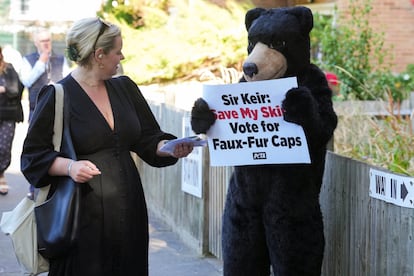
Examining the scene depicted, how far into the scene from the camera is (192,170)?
7789 mm

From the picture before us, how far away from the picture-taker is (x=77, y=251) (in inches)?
167

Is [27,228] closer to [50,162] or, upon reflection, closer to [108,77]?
[50,162]

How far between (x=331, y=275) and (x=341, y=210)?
0.50m

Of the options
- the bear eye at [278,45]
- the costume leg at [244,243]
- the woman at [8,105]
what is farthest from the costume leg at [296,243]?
the woman at [8,105]

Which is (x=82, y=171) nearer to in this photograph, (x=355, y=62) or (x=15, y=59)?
(x=355, y=62)

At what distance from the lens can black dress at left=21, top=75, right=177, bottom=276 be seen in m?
4.25

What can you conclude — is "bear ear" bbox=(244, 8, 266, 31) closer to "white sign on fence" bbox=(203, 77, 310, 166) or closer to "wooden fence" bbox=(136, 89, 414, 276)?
"white sign on fence" bbox=(203, 77, 310, 166)

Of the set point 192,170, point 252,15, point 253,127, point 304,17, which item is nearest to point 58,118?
point 253,127

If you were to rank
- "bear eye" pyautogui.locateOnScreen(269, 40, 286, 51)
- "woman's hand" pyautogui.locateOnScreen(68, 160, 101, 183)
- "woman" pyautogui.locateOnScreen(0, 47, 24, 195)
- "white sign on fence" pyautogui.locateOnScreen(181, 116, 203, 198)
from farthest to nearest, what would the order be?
"woman" pyautogui.locateOnScreen(0, 47, 24, 195), "white sign on fence" pyautogui.locateOnScreen(181, 116, 203, 198), "bear eye" pyautogui.locateOnScreen(269, 40, 286, 51), "woman's hand" pyautogui.locateOnScreen(68, 160, 101, 183)

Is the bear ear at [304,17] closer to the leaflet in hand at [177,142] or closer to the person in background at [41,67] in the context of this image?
the leaflet in hand at [177,142]

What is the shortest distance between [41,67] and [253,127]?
579 centimetres

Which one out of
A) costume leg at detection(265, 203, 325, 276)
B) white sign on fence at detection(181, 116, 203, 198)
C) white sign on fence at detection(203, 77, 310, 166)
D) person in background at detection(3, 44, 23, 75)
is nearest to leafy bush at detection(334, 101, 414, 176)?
white sign on fence at detection(181, 116, 203, 198)

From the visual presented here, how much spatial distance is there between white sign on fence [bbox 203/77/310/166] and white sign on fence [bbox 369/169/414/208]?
50 cm

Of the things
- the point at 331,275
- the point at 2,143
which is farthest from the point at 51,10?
the point at 331,275
